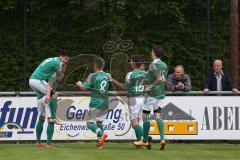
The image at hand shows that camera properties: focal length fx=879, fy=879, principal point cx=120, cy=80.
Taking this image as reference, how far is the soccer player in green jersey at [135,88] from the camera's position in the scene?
18.7m

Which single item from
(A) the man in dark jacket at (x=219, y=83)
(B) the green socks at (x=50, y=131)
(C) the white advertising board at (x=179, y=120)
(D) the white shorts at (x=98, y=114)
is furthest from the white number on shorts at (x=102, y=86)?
(A) the man in dark jacket at (x=219, y=83)

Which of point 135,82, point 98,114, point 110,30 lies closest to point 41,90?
point 98,114

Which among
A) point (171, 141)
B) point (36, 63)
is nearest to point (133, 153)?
point (171, 141)

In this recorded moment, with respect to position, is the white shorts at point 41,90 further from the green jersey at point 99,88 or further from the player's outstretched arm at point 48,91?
the green jersey at point 99,88

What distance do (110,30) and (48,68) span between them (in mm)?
5589

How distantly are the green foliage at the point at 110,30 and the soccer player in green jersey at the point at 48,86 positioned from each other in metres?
4.54

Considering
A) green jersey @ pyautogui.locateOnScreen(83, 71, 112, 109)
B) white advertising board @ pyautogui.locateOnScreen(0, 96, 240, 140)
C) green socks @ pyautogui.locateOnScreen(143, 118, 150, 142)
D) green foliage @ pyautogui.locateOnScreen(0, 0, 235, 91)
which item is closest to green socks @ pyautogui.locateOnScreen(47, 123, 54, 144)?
green jersey @ pyautogui.locateOnScreen(83, 71, 112, 109)

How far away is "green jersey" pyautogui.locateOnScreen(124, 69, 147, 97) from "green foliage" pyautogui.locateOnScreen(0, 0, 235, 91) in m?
4.16

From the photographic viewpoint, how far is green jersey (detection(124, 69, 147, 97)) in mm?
18794

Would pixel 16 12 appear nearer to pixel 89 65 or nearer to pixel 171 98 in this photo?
pixel 89 65

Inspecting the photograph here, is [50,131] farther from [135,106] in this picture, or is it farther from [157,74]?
[157,74]

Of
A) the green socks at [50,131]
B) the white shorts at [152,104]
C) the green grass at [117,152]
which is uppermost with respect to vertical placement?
the white shorts at [152,104]

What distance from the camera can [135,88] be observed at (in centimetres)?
1950

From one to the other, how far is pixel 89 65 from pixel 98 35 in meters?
1.75
